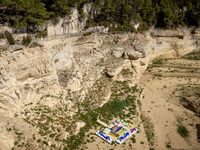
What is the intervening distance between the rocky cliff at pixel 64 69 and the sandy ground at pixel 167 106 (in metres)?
3.17

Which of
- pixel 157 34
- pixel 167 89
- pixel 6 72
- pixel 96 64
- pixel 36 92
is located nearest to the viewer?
pixel 6 72

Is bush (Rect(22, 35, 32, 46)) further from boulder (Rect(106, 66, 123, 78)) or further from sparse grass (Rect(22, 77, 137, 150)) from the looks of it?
boulder (Rect(106, 66, 123, 78))

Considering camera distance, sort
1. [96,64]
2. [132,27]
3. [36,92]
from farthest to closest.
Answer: [132,27]
[96,64]
[36,92]

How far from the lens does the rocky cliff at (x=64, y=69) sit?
3662cm

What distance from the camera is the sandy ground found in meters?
41.5

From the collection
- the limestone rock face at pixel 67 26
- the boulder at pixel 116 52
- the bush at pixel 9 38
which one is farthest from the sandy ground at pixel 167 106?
the bush at pixel 9 38

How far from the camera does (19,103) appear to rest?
1486 inches

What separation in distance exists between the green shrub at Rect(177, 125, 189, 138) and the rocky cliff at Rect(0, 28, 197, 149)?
11.6 m

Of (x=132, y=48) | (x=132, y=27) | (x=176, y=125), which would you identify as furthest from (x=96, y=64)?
(x=176, y=125)

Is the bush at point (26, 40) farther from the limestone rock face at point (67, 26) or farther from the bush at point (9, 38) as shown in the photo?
the limestone rock face at point (67, 26)

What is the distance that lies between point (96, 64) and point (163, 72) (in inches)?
584

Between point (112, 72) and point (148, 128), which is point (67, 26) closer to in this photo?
point (112, 72)

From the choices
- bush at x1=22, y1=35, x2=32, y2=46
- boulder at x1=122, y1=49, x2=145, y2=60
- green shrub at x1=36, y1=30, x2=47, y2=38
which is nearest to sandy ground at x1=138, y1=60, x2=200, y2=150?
boulder at x1=122, y1=49, x2=145, y2=60

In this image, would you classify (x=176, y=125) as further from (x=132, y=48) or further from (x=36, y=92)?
Result: (x=36, y=92)
